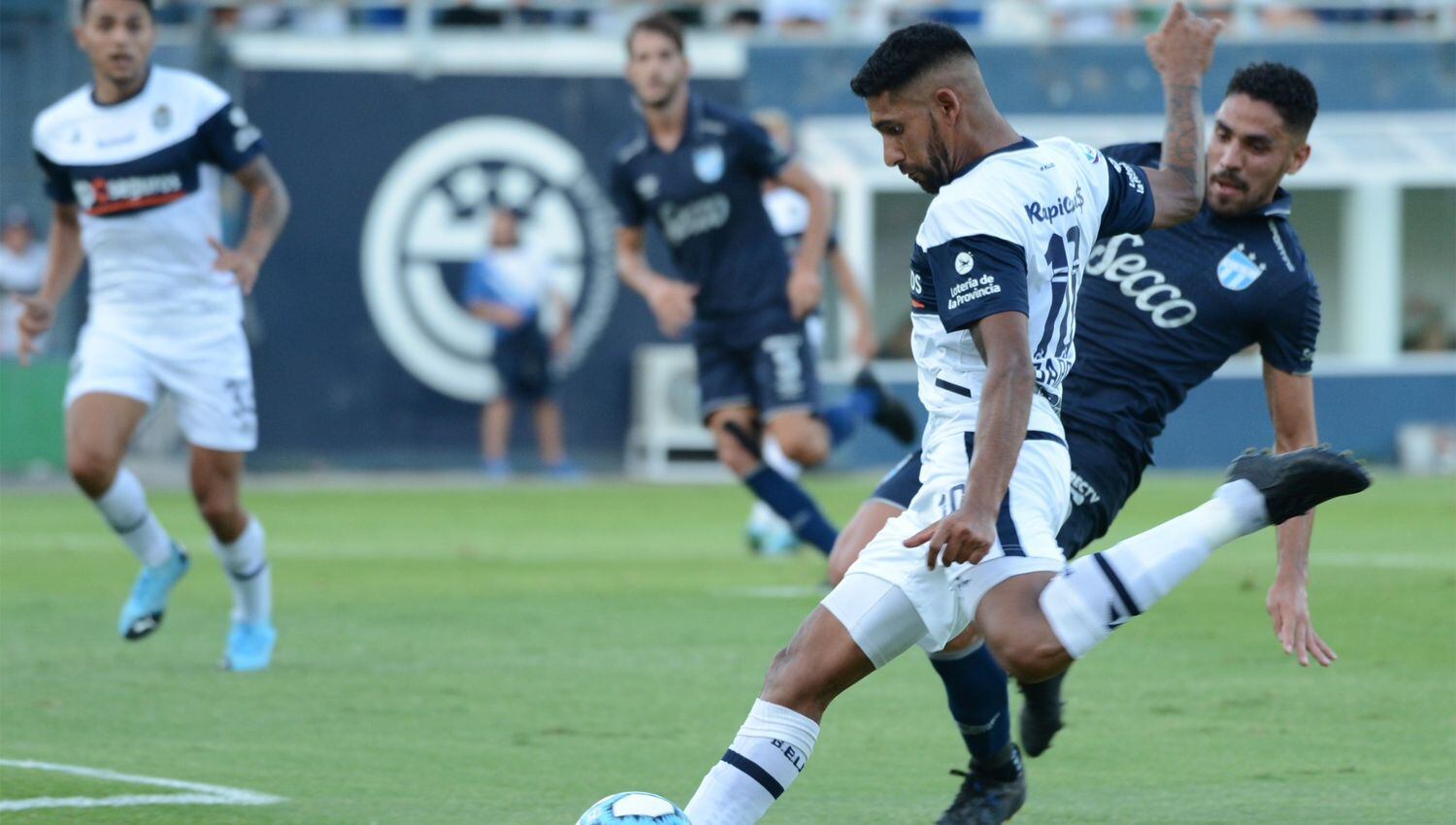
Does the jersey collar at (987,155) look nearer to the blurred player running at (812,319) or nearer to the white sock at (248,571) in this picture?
the white sock at (248,571)

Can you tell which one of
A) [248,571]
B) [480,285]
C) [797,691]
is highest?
[797,691]

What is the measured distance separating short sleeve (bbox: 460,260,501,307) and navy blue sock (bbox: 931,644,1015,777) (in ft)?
50.9

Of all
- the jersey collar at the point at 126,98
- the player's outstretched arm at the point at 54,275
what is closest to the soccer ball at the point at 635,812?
the player's outstretched arm at the point at 54,275

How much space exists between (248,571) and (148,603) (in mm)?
398

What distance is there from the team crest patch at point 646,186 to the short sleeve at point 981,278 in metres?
5.93

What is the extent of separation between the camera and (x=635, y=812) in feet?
15.2

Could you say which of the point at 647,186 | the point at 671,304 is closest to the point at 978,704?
the point at 671,304

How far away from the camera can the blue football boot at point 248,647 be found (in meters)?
8.37

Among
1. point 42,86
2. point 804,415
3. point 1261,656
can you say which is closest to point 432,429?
point 42,86

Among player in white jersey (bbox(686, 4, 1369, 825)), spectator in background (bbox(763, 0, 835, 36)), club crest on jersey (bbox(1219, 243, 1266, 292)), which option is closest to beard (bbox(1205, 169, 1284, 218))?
club crest on jersey (bbox(1219, 243, 1266, 292))

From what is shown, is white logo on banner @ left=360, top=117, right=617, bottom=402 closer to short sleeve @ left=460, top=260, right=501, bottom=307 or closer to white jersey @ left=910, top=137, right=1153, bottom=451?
short sleeve @ left=460, top=260, right=501, bottom=307

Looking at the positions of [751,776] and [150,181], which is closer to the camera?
[751,776]

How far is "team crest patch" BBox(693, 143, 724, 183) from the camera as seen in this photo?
10391 mm

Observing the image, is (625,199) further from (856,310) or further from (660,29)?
(856,310)
